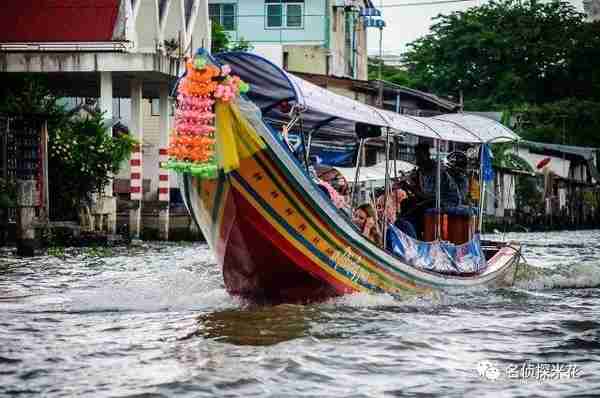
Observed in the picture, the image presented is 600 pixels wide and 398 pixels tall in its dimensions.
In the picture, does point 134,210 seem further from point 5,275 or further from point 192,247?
point 5,275

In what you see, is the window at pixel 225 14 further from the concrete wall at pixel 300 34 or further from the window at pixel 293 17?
the window at pixel 293 17

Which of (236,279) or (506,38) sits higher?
(506,38)

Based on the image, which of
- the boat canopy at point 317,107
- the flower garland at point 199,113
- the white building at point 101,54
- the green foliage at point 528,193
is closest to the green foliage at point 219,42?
the white building at point 101,54

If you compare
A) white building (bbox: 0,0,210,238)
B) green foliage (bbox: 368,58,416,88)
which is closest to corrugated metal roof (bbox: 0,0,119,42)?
white building (bbox: 0,0,210,238)

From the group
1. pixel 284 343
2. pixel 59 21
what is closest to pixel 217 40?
pixel 59 21

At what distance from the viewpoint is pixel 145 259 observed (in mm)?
18266

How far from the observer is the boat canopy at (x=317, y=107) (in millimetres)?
10273

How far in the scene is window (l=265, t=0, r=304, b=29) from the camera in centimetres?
4012

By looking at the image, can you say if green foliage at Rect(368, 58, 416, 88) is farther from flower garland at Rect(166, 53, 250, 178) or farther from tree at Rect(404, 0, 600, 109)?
flower garland at Rect(166, 53, 250, 178)

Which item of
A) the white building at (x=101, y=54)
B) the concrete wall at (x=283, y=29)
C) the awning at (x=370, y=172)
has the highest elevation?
the concrete wall at (x=283, y=29)

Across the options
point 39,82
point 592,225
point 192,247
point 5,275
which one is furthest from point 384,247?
point 592,225

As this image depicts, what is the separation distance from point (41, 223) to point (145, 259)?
173 cm

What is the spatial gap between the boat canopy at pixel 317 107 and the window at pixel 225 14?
26.8 m

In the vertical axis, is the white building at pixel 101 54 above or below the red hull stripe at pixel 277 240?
above
